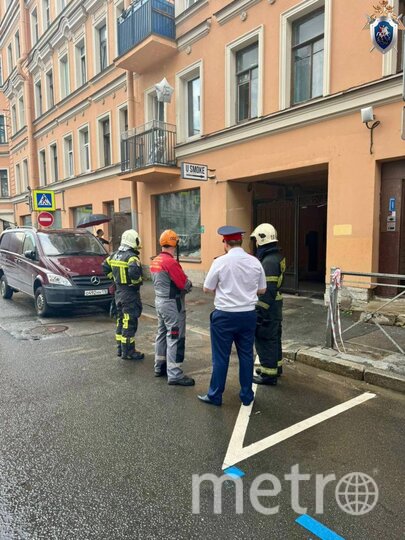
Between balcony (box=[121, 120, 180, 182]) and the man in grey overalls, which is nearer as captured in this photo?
the man in grey overalls

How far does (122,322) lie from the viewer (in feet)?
18.5

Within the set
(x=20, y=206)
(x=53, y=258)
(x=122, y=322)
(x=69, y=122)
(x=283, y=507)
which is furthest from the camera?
(x=20, y=206)

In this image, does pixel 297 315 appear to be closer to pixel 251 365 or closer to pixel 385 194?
pixel 385 194

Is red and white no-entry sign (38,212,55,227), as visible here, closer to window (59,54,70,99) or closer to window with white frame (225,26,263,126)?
window with white frame (225,26,263,126)

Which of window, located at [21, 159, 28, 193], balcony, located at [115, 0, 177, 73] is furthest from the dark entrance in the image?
window, located at [21, 159, 28, 193]

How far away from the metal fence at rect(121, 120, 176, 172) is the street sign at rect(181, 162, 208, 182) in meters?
2.24

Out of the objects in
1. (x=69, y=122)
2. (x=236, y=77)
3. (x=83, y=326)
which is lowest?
(x=83, y=326)

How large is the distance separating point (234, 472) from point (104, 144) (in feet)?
52.5

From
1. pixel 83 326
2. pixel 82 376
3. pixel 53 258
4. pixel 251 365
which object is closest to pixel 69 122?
pixel 53 258

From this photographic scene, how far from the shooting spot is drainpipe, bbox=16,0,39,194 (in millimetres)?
22375

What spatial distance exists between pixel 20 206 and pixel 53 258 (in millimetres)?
20930

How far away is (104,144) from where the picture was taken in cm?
1666

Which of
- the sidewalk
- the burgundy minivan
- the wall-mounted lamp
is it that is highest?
the wall-mounted lamp

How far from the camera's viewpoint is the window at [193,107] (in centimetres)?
1205
